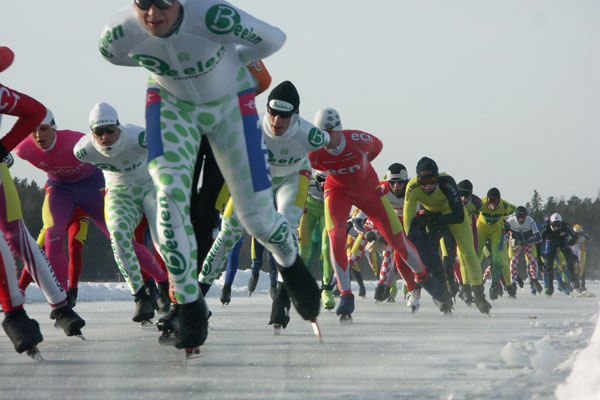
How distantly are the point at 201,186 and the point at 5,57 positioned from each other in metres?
1.49

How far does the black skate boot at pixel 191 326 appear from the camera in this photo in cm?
360

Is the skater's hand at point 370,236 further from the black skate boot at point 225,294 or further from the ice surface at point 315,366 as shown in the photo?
the ice surface at point 315,366

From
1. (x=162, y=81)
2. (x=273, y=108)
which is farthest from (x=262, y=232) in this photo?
(x=273, y=108)

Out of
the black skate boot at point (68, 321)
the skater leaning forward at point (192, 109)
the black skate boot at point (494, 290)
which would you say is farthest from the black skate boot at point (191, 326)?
the black skate boot at point (494, 290)

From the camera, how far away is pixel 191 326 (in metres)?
3.62

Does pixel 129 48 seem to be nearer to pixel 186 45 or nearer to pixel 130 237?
pixel 186 45

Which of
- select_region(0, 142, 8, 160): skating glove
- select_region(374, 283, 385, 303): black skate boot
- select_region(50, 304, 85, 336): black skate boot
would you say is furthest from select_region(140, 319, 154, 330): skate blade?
select_region(374, 283, 385, 303): black skate boot

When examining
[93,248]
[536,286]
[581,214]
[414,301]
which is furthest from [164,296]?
[581,214]

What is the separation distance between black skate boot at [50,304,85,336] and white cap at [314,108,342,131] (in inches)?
142

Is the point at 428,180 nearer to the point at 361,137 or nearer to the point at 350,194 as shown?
the point at 350,194

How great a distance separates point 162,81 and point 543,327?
4.74 meters

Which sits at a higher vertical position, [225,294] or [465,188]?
[465,188]

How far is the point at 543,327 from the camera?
7.09 m

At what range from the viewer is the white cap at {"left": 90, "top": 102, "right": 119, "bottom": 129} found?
7.18m
